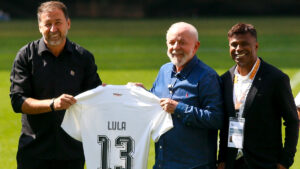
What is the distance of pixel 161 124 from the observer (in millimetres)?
5082

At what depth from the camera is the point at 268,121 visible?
16.0ft

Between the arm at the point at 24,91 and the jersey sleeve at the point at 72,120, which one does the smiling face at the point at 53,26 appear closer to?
the arm at the point at 24,91

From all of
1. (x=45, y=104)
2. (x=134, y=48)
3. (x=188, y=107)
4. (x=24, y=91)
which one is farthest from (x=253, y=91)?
(x=134, y=48)

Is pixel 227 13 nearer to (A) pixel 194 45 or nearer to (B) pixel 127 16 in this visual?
(B) pixel 127 16

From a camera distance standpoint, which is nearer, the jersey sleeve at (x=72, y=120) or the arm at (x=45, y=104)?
the arm at (x=45, y=104)

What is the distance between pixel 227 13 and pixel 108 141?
122ft

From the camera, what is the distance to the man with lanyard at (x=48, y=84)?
5.19 m

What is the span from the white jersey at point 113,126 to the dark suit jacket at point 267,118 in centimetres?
72

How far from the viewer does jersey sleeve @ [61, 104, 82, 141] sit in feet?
17.1

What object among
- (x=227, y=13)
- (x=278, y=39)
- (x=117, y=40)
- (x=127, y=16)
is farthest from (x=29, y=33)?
→ (x=227, y=13)

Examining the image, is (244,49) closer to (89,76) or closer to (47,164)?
(89,76)

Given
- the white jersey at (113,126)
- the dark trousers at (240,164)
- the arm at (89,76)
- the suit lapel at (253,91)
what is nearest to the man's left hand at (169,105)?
the white jersey at (113,126)

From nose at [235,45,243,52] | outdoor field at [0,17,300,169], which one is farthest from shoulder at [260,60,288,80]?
outdoor field at [0,17,300,169]

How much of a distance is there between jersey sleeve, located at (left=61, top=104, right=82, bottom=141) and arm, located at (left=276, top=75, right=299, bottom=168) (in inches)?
63.7
